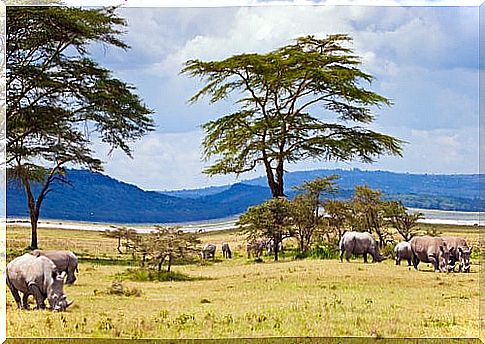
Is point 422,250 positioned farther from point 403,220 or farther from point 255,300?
point 255,300

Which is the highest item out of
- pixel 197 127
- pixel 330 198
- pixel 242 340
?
pixel 197 127

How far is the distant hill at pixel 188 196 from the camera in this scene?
621 centimetres

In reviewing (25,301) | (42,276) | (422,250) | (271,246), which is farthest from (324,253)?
(25,301)

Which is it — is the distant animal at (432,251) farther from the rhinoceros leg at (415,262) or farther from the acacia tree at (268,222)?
the acacia tree at (268,222)

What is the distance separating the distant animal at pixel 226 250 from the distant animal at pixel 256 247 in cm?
12

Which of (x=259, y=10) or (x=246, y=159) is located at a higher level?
(x=259, y=10)

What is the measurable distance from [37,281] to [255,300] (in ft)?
4.47

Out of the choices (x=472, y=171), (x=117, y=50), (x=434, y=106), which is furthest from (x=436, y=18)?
(x=117, y=50)

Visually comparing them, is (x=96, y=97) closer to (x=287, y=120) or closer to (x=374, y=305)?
(x=287, y=120)

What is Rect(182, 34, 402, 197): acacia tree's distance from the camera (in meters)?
6.21

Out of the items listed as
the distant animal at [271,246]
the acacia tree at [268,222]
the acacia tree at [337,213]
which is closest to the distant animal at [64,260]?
the acacia tree at [268,222]

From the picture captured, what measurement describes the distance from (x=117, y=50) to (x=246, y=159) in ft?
3.52

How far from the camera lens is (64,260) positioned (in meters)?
6.21

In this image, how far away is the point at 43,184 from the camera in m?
6.25
